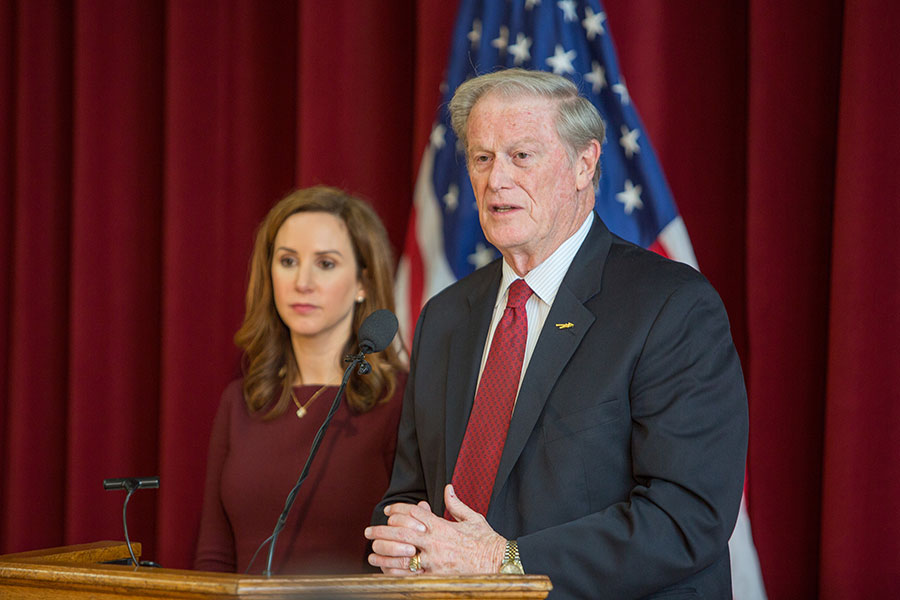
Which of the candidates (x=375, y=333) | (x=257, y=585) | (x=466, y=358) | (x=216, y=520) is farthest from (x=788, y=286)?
(x=257, y=585)

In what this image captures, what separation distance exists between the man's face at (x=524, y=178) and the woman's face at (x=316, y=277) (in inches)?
35.7

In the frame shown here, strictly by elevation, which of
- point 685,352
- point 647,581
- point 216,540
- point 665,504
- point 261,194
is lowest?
point 216,540

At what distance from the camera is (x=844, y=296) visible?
2.63 m

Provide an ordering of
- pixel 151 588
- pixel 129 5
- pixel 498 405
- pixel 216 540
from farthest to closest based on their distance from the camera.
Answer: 1. pixel 129 5
2. pixel 216 540
3. pixel 498 405
4. pixel 151 588

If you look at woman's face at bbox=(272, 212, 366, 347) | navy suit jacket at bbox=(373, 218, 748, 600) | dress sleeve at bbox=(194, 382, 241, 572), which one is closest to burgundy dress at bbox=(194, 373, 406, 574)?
dress sleeve at bbox=(194, 382, 241, 572)

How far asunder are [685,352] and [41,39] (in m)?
3.33

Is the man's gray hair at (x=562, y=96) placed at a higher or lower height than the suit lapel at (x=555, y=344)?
higher

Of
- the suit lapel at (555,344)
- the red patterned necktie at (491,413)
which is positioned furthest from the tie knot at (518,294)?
the suit lapel at (555,344)

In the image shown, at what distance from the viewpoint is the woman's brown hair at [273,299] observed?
314 cm

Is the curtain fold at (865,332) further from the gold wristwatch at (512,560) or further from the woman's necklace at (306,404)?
the woman's necklace at (306,404)

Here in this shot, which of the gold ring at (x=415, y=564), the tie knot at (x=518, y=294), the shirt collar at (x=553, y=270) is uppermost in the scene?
the shirt collar at (x=553, y=270)

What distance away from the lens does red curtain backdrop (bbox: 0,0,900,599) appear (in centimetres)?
263

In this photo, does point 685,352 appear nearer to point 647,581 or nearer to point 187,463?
point 647,581

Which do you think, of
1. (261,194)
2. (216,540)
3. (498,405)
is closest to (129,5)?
(261,194)
